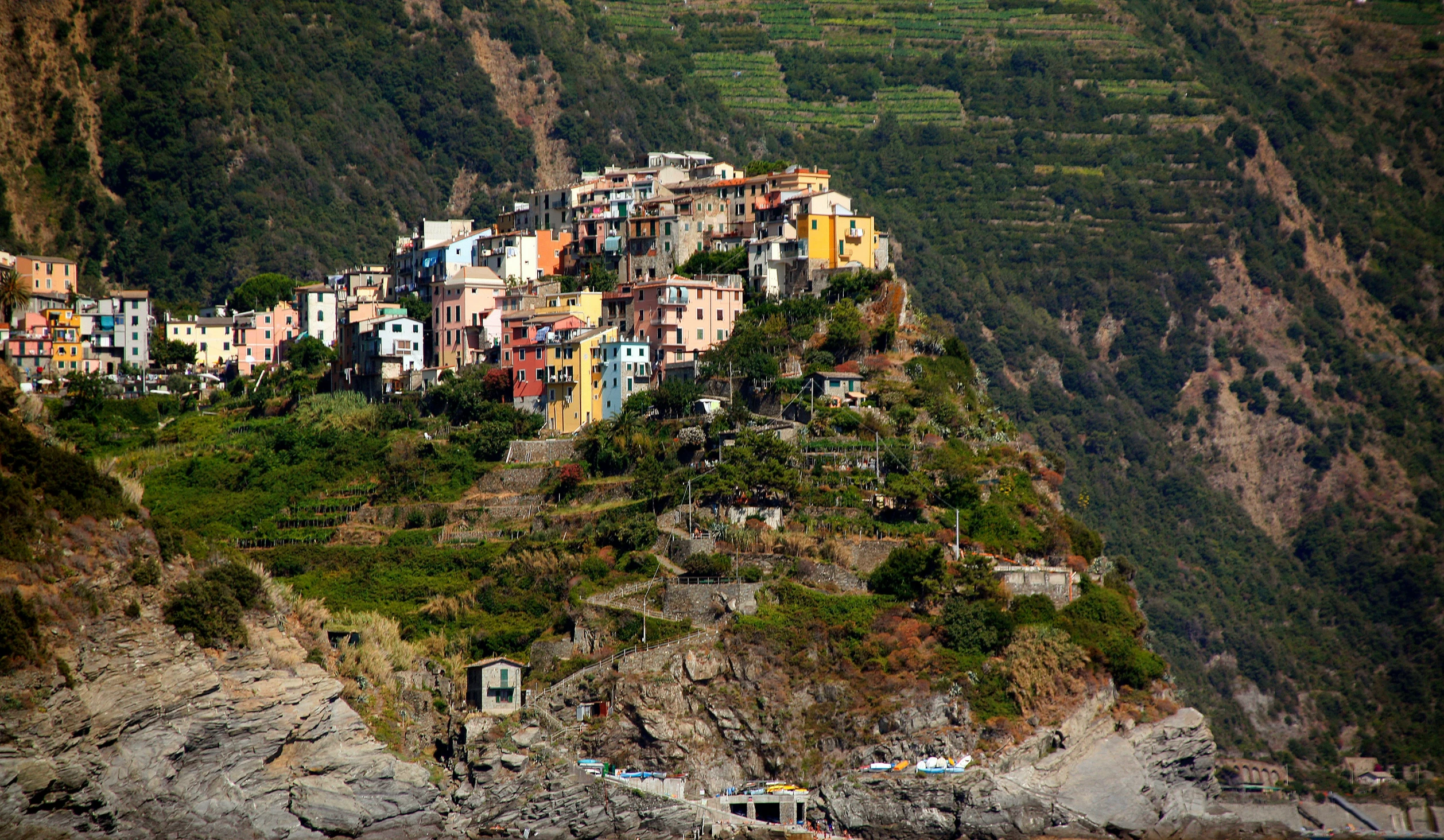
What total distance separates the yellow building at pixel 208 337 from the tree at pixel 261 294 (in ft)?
13.9

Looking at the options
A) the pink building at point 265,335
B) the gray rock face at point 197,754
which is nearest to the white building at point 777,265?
the pink building at point 265,335

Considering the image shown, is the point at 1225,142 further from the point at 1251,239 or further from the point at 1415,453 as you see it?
the point at 1415,453

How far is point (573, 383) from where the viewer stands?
84.0 metres

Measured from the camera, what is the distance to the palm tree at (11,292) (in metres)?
84.9

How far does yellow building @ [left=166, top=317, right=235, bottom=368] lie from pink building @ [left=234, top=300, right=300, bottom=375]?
0.47 meters

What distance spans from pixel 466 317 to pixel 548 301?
4123 mm

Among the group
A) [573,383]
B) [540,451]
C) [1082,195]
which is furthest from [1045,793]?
[1082,195]

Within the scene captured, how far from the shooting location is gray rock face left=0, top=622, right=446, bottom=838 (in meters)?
55.9

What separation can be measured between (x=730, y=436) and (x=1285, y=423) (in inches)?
3390

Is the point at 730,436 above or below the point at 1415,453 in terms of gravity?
above

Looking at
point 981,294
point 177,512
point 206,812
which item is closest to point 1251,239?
point 981,294

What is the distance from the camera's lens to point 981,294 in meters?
158

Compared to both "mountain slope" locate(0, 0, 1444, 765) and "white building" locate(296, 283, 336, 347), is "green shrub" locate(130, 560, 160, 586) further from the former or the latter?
"mountain slope" locate(0, 0, 1444, 765)

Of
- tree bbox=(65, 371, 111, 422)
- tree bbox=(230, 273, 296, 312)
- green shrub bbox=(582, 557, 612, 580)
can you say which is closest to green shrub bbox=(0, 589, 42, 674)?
green shrub bbox=(582, 557, 612, 580)
